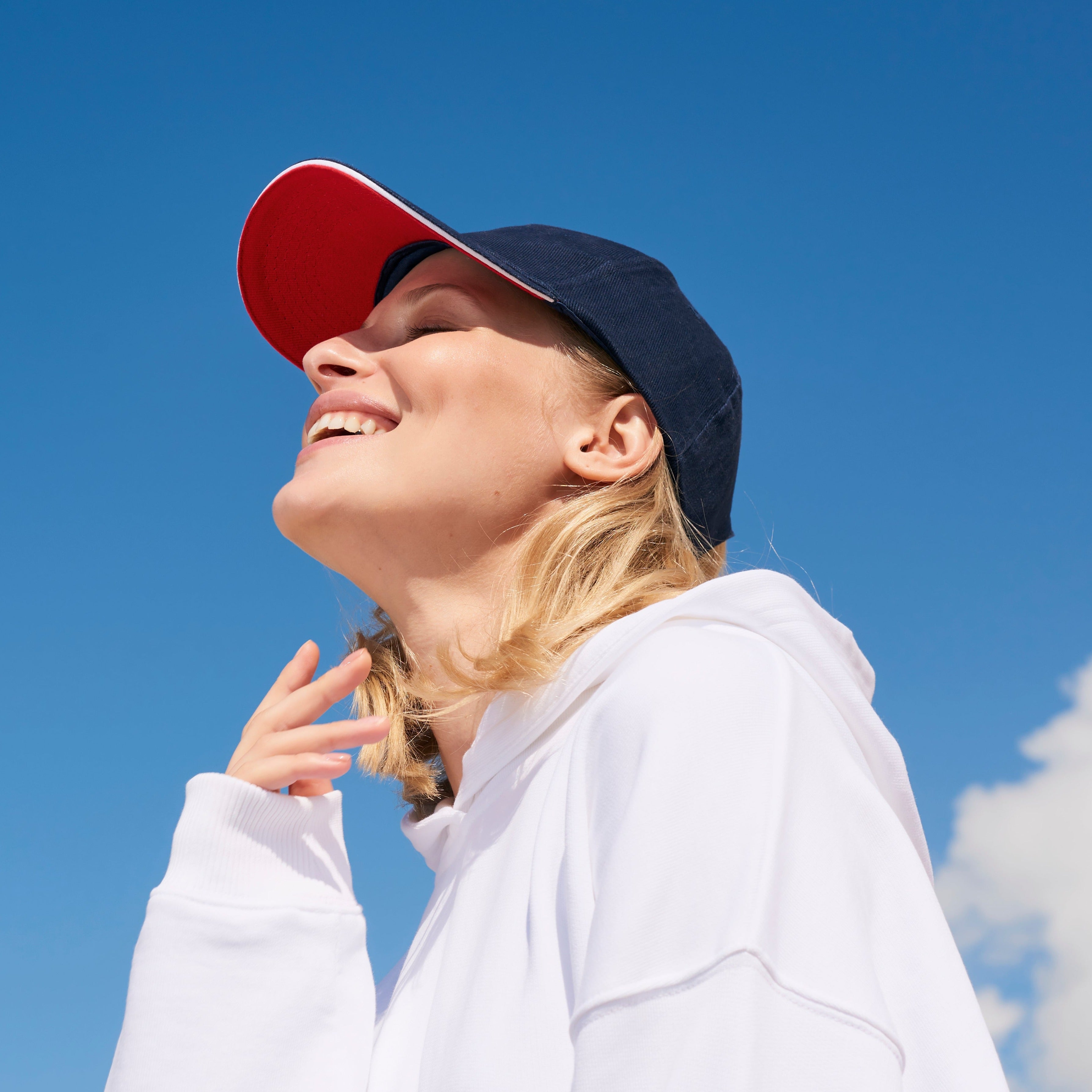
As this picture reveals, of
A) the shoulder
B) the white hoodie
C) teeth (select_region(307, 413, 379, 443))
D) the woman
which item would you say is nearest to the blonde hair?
the woman

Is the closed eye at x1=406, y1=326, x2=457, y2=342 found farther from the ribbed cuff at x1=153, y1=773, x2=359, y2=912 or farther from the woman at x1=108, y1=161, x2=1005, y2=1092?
the ribbed cuff at x1=153, y1=773, x2=359, y2=912

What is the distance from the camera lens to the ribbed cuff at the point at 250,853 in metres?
2.15

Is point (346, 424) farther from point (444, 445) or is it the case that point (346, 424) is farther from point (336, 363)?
point (444, 445)

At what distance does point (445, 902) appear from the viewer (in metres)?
2.32

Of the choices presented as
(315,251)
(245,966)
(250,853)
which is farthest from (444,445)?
(245,966)

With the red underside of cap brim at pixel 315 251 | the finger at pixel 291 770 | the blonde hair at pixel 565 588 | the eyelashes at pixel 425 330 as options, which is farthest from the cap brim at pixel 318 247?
the finger at pixel 291 770

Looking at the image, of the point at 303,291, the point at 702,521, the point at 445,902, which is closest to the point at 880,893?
the point at 445,902

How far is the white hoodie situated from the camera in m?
1.25

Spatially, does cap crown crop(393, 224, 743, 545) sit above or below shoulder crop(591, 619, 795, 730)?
above

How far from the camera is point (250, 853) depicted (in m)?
A: 2.22

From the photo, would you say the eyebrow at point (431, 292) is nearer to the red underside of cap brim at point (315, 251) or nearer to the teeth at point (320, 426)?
the red underside of cap brim at point (315, 251)

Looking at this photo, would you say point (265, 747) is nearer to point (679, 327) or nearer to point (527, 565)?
point (527, 565)

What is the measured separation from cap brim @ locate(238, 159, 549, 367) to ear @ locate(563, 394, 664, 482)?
676 mm

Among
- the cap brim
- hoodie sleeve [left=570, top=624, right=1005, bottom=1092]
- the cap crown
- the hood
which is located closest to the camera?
hoodie sleeve [left=570, top=624, right=1005, bottom=1092]
